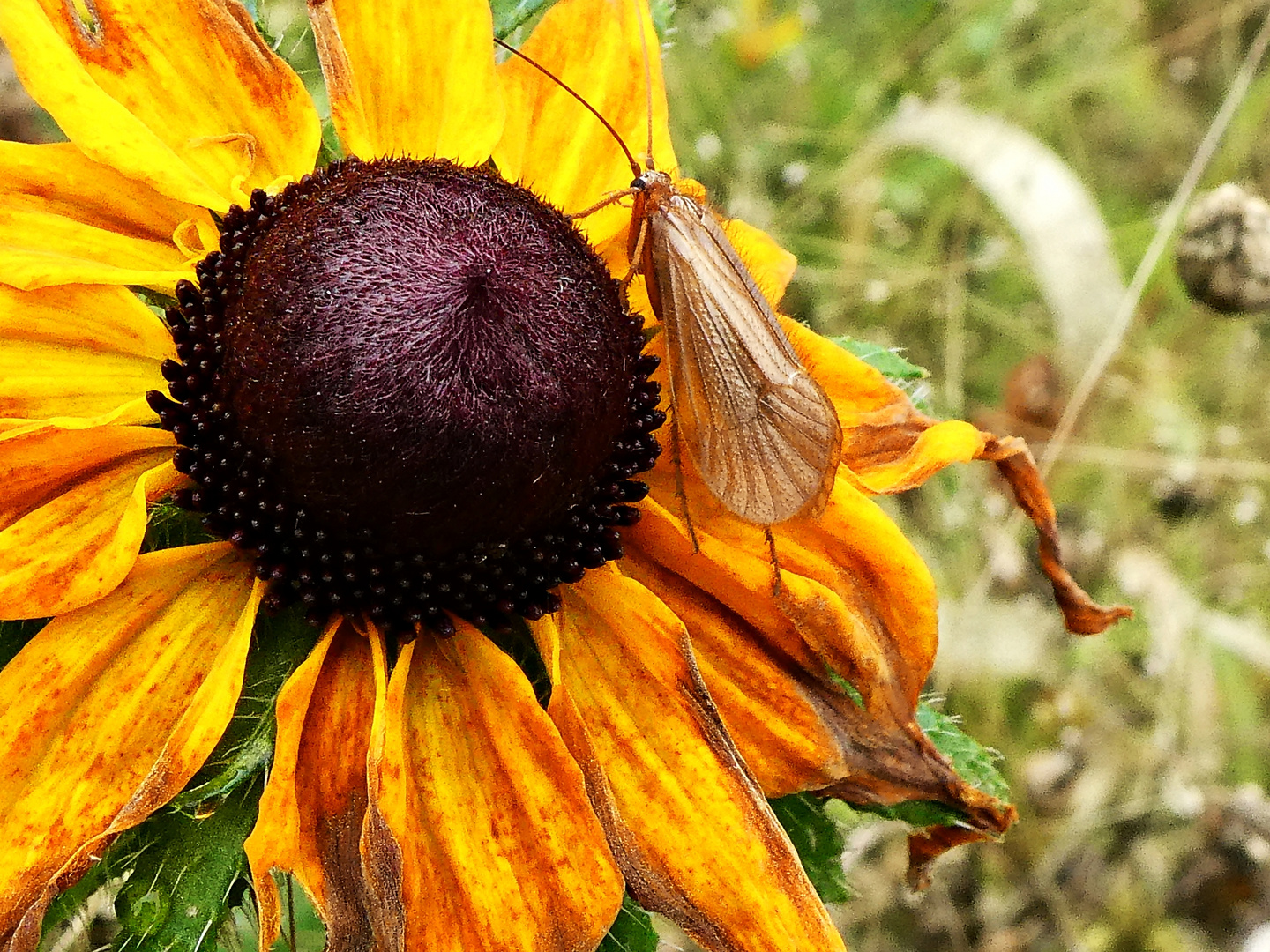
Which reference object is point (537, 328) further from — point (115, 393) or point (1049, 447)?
point (1049, 447)

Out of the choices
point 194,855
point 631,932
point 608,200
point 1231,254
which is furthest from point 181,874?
point 1231,254

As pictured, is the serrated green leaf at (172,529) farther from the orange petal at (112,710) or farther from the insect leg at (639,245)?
the insect leg at (639,245)

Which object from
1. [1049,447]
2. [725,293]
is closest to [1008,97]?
[1049,447]

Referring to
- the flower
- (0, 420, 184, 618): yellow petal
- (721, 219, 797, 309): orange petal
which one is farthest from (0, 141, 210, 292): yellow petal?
(721, 219, 797, 309): orange petal

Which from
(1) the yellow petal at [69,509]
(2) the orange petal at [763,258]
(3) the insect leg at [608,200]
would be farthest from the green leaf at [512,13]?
(1) the yellow petal at [69,509]

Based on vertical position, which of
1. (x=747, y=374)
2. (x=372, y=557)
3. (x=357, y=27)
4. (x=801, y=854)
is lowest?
(x=801, y=854)

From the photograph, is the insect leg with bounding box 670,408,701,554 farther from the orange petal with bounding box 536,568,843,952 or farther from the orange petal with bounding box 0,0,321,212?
the orange petal with bounding box 0,0,321,212

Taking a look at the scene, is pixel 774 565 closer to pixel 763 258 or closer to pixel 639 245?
pixel 639 245
